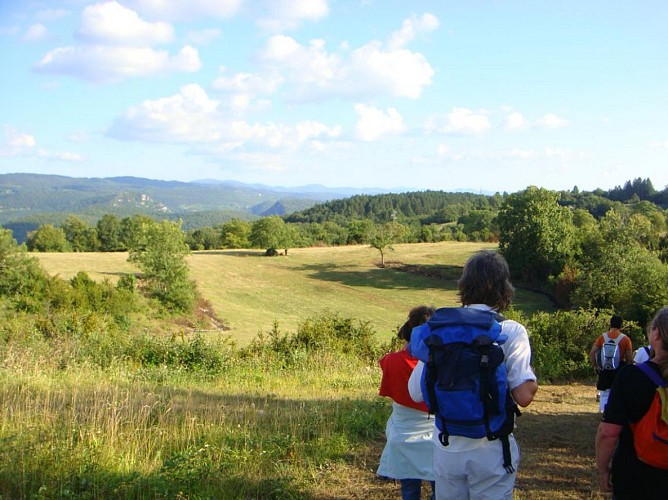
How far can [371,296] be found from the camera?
146 ft

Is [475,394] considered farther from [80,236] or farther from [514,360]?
[80,236]

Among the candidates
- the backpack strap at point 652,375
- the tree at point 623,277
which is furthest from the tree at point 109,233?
the backpack strap at point 652,375

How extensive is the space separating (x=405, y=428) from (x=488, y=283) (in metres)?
1.41

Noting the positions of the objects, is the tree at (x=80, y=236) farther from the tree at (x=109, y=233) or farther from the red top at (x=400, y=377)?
the red top at (x=400, y=377)

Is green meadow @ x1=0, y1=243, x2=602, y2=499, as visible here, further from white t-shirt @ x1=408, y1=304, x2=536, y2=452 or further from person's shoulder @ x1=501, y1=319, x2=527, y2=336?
person's shoulder @ x1=501, y1=319, x2=527, y2=336

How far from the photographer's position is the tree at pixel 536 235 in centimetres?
4438

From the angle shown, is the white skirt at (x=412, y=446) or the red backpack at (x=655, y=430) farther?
the white skirt at (x=412, y=446)

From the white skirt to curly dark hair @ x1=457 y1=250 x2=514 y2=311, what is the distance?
1161 mm

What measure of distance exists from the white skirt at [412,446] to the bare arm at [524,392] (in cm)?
108

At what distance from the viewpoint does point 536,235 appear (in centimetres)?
4500

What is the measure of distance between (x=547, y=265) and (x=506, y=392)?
4565cm

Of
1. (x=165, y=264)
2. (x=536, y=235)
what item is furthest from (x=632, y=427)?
(x=536, y=235)

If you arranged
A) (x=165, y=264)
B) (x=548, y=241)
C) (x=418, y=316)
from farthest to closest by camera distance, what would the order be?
1. (x=548, y=241)
2. (x=165, y=264)
3. (x=418, y=316)

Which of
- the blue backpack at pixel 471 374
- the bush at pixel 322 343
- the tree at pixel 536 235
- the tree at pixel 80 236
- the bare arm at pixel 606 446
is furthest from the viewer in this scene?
the tree at pixel 80 236
